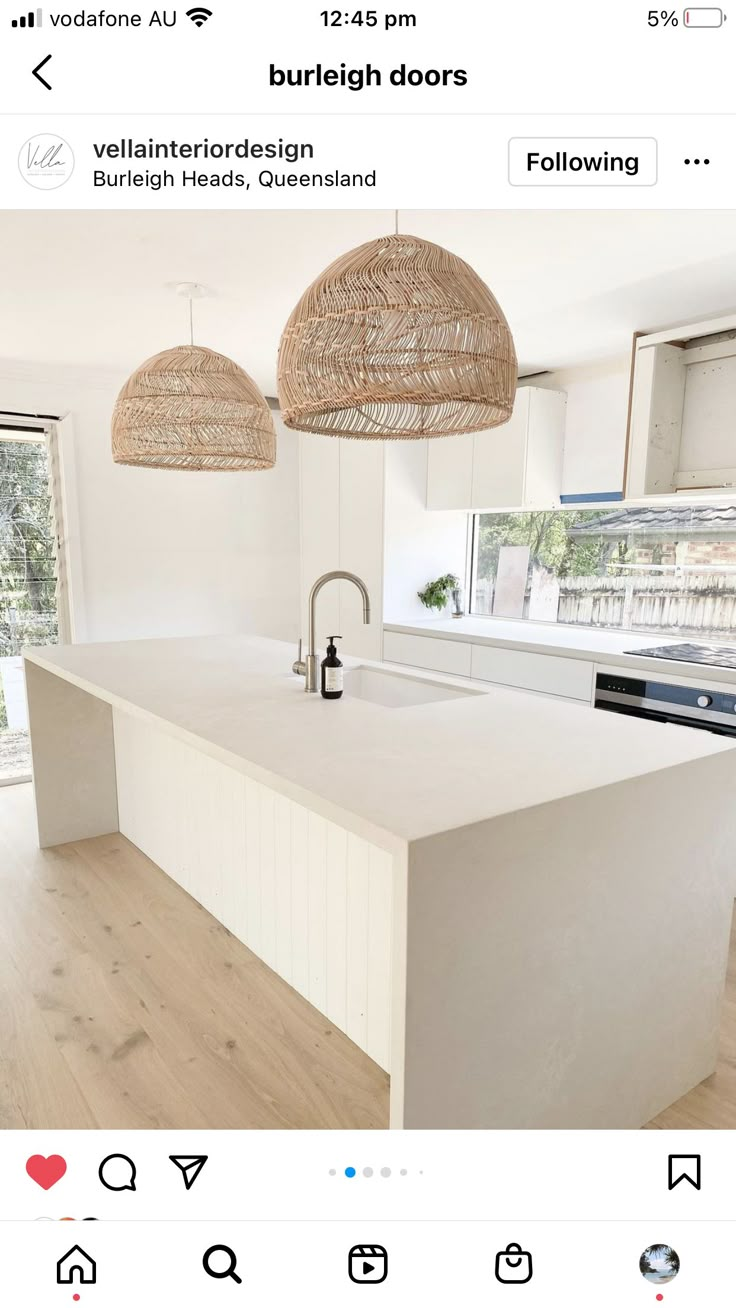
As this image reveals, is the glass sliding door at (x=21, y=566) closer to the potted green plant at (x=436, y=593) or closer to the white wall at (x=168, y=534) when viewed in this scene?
the white wall at (x=168, y=534)

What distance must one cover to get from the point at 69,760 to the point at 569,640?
2289 mm

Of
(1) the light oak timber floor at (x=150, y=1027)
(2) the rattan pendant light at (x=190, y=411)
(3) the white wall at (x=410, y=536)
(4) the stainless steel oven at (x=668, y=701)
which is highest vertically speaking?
(2) the rattan pendant light at (x=190, y=411)

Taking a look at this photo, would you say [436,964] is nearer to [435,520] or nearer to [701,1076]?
[701,1076]

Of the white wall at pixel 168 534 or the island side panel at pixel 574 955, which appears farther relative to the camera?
the white wall at pixel 168 534

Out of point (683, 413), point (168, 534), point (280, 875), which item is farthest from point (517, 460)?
point (280, 875)

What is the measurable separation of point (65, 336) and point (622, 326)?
241 centimetres

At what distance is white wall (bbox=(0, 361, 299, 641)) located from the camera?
3961mm

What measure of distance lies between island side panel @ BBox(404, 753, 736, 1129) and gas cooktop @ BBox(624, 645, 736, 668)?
1422 mm

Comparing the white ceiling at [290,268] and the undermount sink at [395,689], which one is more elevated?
the white ceiling at [290,268]
